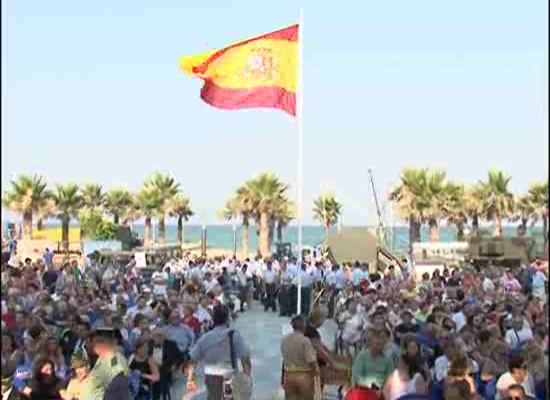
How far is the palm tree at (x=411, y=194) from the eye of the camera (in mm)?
31203

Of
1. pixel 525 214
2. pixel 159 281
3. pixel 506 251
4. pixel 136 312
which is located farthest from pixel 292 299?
pixel 506 251

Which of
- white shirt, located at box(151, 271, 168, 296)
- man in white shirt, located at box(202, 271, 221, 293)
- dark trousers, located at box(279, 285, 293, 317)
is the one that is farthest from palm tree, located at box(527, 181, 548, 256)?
dark trousers, located at box(279, 285, 293, 317)

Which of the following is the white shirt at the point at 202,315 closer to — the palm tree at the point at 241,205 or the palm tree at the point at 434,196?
the palm tree at the point at 434,196

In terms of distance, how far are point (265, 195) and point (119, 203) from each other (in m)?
7.64

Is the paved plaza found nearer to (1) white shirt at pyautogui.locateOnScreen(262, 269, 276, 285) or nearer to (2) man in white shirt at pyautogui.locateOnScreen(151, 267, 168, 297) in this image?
(1) white shirt at pyautogui.locateOnScreen(262, 269, 276, 285)

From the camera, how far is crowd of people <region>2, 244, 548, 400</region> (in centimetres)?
572

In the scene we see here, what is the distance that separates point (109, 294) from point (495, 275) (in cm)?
675

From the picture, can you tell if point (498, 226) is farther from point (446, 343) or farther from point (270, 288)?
point (270, 288)

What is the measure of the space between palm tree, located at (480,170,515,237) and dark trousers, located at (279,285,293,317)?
31.6ft

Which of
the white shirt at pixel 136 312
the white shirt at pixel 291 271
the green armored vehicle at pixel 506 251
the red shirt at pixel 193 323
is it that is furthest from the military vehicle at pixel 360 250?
the green armored vehicle at pixel 506 251

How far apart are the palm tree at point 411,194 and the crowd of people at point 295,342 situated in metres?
18.4

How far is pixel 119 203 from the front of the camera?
46.9 m

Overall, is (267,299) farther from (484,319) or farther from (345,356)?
(484,319)

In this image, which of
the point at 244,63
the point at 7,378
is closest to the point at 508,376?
the point at 7,378
